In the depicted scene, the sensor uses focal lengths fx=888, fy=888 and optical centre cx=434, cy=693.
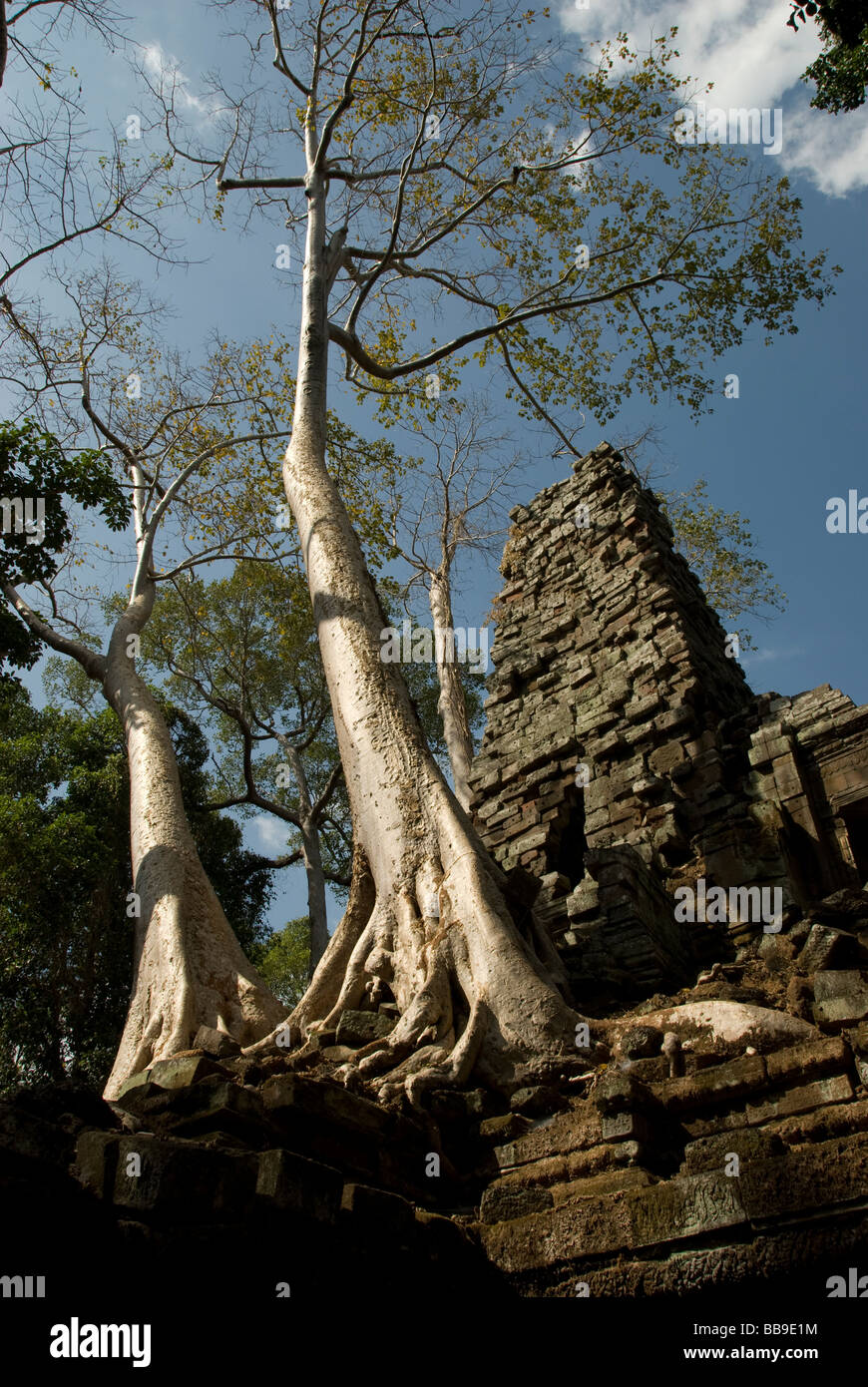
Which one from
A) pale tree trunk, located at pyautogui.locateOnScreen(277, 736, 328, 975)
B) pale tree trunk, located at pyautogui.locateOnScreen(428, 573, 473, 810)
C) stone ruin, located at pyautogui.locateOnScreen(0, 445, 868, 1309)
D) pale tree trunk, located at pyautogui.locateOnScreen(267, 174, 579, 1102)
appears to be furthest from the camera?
pale tree trunk, located at pyautogui.locateOnScreen(277, 736, 328, 975)

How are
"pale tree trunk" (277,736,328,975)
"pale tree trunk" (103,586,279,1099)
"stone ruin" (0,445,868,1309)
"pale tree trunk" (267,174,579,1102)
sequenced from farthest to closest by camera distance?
"pale tree trunk" (277,736,328,975), "pale tree trunk" (103,586,279,1099), "pale tree trunk" (267,174,579,1102), "stone ruin" (0,445,868,1309)

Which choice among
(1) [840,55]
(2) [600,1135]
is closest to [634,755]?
(2) [600,1135]

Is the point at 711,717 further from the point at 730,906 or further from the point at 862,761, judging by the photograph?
the point at 730,906

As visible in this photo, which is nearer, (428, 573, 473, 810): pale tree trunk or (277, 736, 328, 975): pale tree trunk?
(428, 573, 473, 810): pale tree trunk

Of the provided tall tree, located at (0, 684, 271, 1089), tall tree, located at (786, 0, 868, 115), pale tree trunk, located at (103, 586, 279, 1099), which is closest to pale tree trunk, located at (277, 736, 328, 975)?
tall tree, located at (0, 684, 271, 1089)

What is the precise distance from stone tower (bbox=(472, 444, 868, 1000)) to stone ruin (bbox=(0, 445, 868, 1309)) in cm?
3

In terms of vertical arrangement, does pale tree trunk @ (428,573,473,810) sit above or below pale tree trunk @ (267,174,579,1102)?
above

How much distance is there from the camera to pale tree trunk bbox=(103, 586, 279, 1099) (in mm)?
5184

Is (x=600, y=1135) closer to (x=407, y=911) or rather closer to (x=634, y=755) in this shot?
(x=407, y=911)

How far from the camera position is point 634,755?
7883 millimetres

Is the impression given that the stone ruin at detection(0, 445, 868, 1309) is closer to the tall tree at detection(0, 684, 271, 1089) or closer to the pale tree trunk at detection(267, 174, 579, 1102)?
the pale tree trunk at detection(267, 174, 579, 1102)

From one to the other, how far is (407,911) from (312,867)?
9407mm

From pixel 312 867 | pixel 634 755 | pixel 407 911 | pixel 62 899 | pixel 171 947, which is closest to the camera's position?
pixel 407 911
